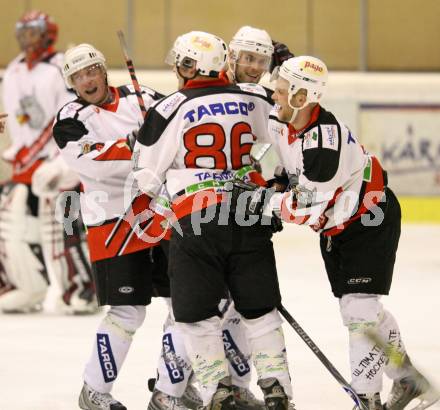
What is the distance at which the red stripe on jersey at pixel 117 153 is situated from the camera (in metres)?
4.14

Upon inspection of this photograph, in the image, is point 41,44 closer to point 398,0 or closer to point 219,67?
point 219,67

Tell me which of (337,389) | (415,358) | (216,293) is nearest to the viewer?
(216,293)

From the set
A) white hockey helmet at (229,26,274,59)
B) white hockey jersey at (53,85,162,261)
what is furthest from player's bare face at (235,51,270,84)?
white hockey jersey at (53,85,162,261)

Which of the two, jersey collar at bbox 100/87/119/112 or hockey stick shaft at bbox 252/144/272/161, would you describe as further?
jersey collar at bbox 100/87/119/112

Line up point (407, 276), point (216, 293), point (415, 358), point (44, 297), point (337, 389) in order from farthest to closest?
point (407, 276), point (44, 297), point (415, 358), point (337, 389), point (216, 293)

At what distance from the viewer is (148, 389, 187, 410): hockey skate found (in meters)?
4.13

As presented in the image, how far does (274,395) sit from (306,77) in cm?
94

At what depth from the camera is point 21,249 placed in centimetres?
636

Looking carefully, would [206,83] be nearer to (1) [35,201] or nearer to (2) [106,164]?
(2) [106,164]

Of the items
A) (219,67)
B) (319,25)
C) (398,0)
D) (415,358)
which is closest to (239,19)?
(319,25)

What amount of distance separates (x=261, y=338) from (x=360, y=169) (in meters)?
0.60

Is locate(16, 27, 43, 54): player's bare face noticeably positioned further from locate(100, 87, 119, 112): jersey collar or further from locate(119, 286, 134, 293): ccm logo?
locate(119, 286, 134, 293): ccm logo

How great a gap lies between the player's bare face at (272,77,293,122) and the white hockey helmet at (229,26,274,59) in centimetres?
49

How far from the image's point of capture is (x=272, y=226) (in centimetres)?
388
